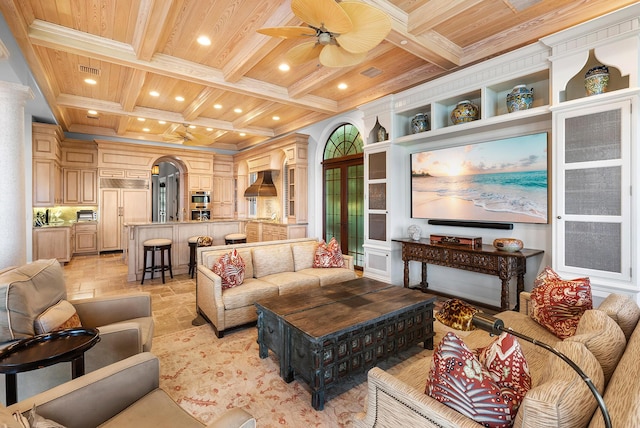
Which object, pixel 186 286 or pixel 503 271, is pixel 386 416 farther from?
pixel 186 286

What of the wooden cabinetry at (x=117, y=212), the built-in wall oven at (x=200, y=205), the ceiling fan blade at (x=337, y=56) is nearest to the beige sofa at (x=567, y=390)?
the ceiling fan blade at (x=337, y=56)

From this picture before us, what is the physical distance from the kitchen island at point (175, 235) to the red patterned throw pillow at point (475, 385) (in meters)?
5.53

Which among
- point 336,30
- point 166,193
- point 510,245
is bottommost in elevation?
point 510,245

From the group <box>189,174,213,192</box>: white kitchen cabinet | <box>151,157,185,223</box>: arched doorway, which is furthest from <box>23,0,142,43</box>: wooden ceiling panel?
<box>151,157,185,223</box>: arched doorway

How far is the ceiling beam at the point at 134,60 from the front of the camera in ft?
10.9

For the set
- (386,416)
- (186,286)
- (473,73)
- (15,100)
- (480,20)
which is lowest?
(186,286)

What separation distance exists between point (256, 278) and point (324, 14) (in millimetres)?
2867

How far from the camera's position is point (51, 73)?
4.46 meters

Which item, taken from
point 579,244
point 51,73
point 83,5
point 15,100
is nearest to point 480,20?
point 579,244

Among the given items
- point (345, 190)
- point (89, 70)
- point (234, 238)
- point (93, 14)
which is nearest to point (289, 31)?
point (93, 14)

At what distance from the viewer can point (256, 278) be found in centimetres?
375

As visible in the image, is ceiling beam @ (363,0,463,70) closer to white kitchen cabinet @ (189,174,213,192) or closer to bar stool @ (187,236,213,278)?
bar stool @ (187,236,213,278)

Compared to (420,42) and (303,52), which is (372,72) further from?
(303,52)

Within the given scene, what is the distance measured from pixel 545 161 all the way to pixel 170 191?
11513mm
